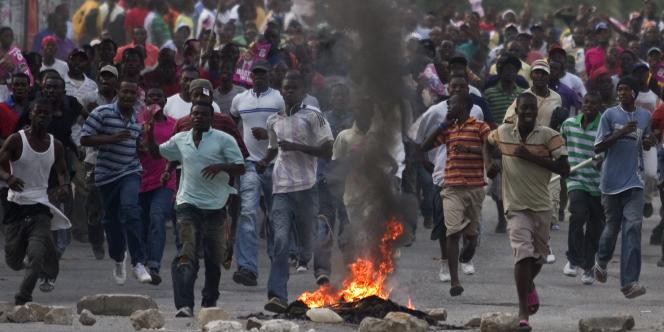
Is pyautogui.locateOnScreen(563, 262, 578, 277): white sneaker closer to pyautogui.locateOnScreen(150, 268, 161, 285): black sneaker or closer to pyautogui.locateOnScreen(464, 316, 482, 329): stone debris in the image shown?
pyautogui.locateOnScreen(150, 268, 161, 285): black sneaker

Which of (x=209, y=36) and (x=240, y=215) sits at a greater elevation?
(x=209, y=36)

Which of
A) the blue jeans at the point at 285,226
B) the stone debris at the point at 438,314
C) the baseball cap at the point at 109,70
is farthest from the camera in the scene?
the baseball cap at the point at 109,70

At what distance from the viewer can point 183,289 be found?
39.0 feet

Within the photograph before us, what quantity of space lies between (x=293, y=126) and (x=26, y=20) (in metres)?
9.69

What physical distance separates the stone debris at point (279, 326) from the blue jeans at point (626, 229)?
3.81 metres

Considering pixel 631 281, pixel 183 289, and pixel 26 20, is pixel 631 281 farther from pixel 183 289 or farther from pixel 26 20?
pixel 26 20

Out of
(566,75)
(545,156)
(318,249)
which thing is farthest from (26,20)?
(545,156)

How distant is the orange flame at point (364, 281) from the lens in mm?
12195

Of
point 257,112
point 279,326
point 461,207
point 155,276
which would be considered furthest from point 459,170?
point 279,326

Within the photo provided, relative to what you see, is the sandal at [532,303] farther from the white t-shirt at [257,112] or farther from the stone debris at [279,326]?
the white t-shirt at [257,112]

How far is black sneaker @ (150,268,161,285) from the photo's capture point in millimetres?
14375

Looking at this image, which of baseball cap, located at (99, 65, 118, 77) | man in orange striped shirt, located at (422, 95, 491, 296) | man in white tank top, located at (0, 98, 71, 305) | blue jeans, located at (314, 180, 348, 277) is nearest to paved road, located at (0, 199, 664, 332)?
blue jeans, located at (314, 180, 348, 277)

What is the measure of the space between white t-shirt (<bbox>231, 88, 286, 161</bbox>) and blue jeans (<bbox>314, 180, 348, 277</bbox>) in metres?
0.75

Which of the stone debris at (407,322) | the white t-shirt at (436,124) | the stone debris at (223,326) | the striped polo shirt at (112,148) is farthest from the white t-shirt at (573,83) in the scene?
the stone debris at (223,326)
